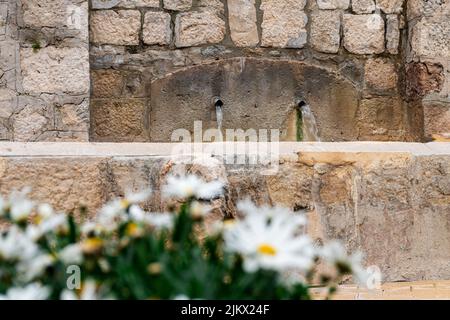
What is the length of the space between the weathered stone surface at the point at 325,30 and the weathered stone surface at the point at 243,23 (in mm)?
347

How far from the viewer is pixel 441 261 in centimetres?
261

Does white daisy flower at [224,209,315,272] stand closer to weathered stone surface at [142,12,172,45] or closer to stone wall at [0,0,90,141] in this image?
stone wall at [0,0,90,141]

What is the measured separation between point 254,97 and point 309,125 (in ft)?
1.21

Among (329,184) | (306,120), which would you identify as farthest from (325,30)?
(329,184)

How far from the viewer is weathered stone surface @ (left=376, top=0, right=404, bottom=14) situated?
479 cm

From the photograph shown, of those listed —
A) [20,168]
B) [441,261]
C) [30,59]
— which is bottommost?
[441,261]

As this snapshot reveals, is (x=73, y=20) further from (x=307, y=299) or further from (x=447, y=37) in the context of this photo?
(x=307, y=299)

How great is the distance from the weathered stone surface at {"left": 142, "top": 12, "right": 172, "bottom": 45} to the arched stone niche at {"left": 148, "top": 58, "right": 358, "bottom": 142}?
0.72ft

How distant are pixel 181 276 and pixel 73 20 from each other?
133 inches

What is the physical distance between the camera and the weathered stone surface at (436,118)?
178 inches

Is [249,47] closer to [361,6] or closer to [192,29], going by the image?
[192,29]

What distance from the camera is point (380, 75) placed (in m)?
4.83

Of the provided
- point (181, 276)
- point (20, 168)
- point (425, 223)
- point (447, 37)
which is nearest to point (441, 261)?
point (425, 223)

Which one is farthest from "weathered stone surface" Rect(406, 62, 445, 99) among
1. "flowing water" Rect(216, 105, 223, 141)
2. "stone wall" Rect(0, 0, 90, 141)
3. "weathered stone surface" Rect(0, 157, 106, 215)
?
"weathered stone surface" Rect(0, 157, 106, 215)
